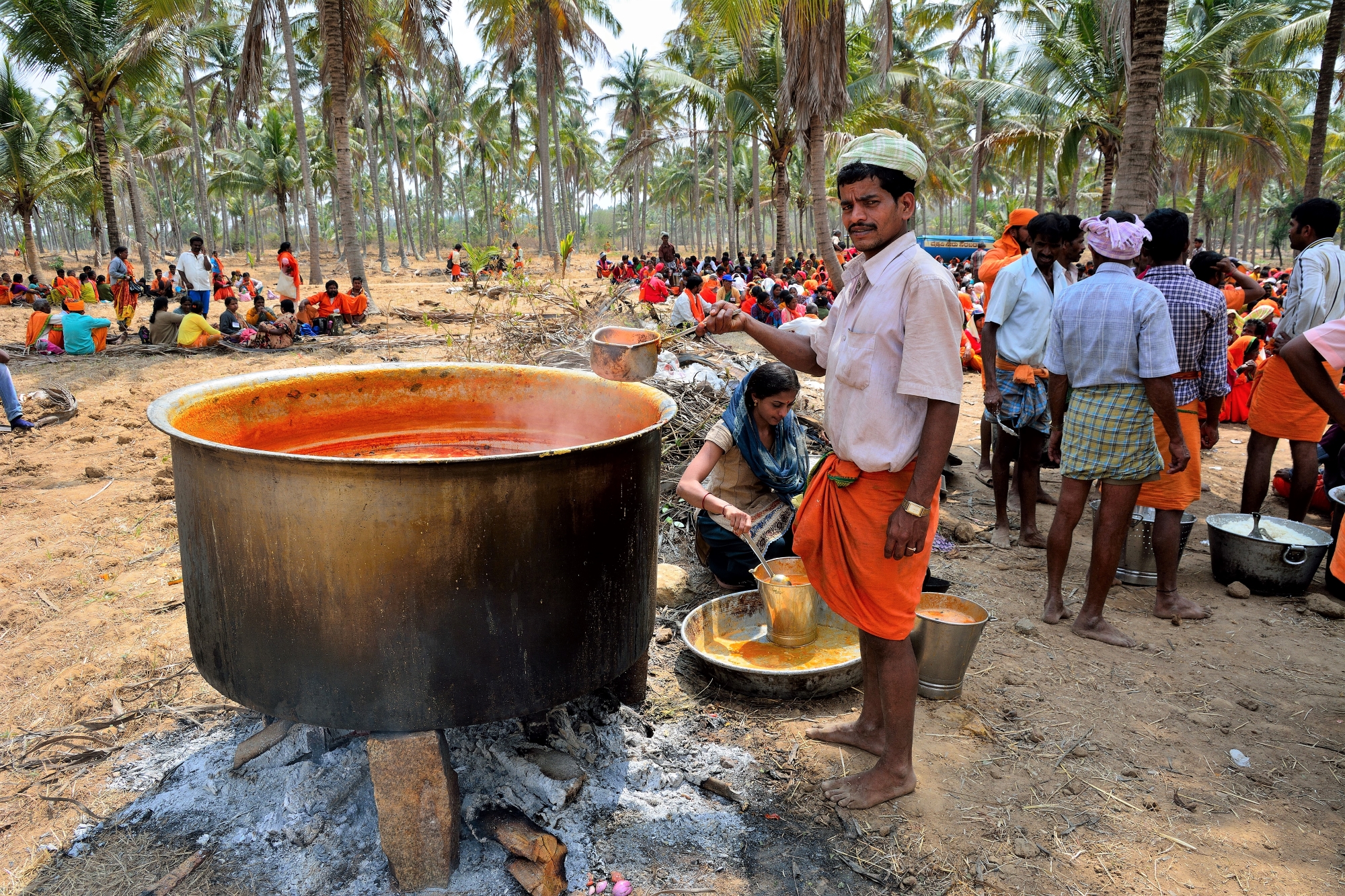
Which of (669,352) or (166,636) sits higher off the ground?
(669,352)

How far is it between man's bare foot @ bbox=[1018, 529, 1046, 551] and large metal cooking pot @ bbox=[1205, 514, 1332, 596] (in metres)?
0.80

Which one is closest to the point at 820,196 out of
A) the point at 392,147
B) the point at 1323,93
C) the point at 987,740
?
the point at 1323,93

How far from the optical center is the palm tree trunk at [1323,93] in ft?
36.0

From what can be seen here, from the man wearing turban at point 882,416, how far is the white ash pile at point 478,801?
0.47 metres

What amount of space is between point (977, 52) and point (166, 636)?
29.3 metres

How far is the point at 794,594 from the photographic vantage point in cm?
A: 307

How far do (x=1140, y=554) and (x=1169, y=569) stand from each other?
0.39 m

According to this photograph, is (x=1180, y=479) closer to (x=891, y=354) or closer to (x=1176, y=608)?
(x=1176, y=608)

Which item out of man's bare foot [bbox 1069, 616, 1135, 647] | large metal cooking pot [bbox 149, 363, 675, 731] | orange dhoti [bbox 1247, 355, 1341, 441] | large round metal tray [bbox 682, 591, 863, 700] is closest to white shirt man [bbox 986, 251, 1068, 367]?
orange dhoti [bbox 1247, 355, 1341, 441]

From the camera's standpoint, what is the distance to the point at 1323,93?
1185 cm

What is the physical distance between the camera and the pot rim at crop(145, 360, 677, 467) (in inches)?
68.5

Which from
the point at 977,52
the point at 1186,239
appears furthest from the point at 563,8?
the point at 1186,239

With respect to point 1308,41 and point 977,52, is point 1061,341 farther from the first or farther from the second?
point 977,52

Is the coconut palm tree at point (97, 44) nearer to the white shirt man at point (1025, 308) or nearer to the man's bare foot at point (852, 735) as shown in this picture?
the white shirt man at point (1025, 308)
